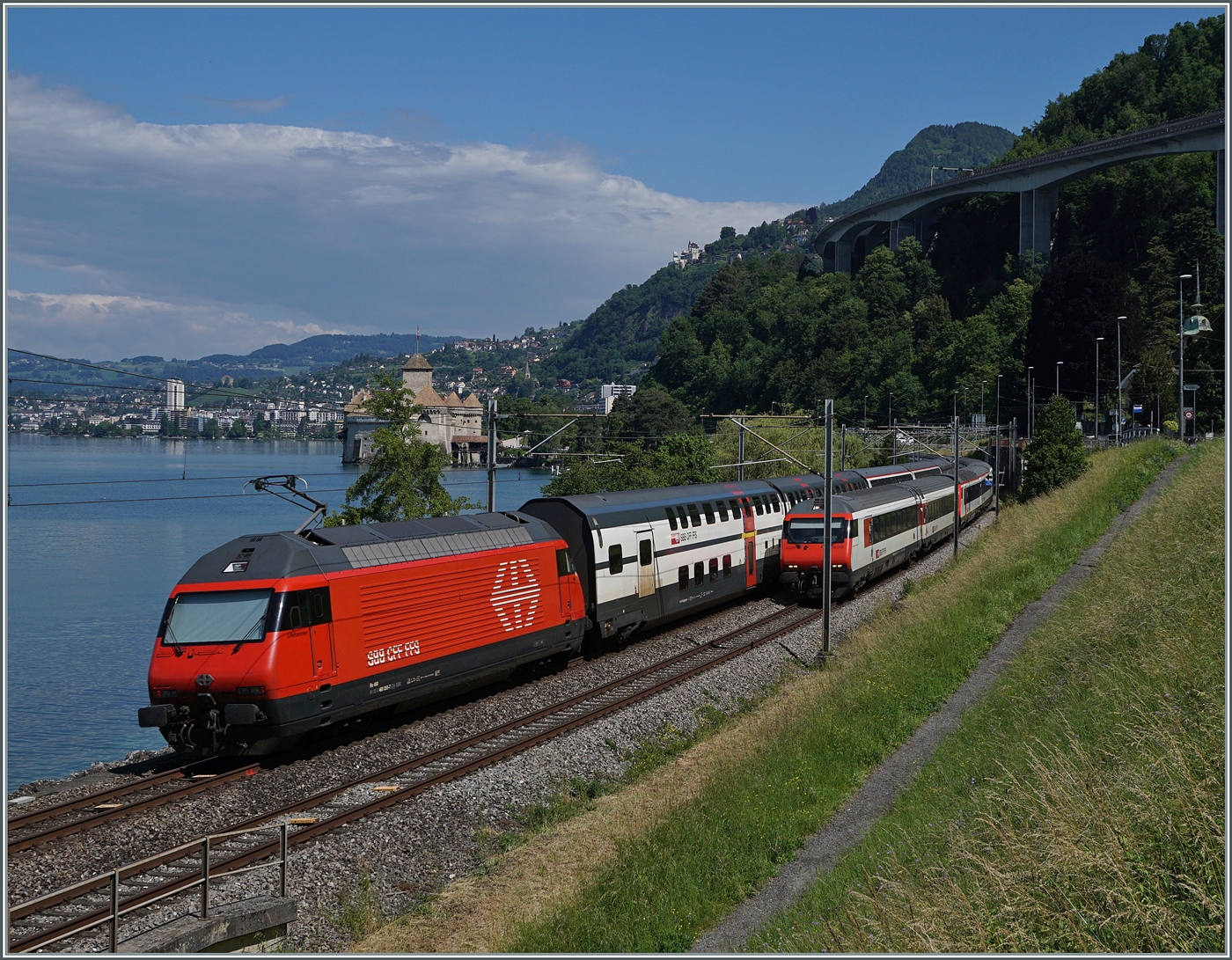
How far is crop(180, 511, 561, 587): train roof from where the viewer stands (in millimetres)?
17405

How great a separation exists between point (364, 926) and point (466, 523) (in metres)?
10.6

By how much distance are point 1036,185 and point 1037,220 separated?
4250 mm

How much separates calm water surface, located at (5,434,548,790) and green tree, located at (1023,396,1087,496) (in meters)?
29.7

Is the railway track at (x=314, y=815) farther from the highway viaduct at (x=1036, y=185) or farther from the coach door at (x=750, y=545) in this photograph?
the highway viaduct at (x=1036, y=185)

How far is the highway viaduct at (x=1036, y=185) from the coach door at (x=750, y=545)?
7648 cm

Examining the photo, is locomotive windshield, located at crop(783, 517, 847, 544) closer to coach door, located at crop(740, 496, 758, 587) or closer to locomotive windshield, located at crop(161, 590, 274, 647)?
coach door, located at crop(740, 496, 758, 587)

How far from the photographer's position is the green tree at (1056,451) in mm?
55062

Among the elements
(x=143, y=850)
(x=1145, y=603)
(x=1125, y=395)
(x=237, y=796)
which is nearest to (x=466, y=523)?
(x=237, y=796)

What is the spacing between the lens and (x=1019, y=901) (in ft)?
28.0

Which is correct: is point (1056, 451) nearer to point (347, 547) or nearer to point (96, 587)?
point (347, 547)

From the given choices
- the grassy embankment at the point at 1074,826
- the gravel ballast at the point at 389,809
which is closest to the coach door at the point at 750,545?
the gravel ballast at the point at 389,809

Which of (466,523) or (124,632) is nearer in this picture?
(466,523)

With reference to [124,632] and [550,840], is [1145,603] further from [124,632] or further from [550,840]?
[124,632]

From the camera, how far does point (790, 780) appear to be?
1562 centimetres
